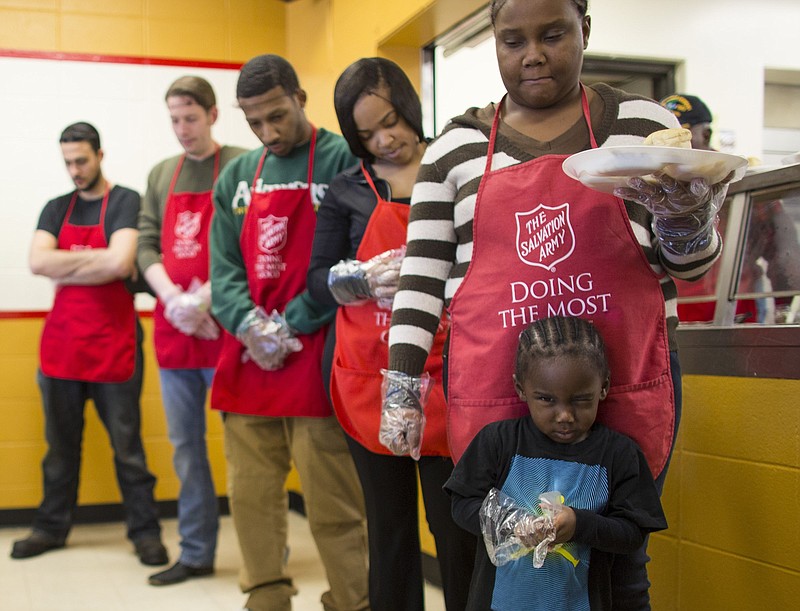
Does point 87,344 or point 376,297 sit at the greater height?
point 376,297

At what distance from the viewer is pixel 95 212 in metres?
4.07

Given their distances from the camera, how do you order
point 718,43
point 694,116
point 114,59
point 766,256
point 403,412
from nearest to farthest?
point 403,412 < point 766,256 < point 694,116 < point 114,59 < point 718,43

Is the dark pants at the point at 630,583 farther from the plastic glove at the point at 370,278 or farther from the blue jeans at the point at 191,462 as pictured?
the blue jeans at the point at 191,462

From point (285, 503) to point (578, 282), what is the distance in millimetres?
1489

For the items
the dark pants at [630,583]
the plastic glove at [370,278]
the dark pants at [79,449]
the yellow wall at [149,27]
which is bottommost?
the dark pants at [79,449]

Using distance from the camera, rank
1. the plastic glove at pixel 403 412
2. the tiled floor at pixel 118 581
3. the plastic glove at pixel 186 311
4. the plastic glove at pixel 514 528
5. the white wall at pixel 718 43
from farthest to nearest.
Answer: the white wall at pixel 718 43 → the plastic glove at pixel 186 311 → the tiled floor at pixel 118 581 → the plastic glove at pixel 403 412 → the plastic glove at pixel 514 528

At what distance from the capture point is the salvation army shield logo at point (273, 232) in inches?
99.5

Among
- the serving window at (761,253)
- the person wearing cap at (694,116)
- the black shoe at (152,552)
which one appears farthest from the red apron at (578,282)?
the black shoe at (152,552)

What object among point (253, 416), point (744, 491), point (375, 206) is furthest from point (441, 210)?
point (253, 416)

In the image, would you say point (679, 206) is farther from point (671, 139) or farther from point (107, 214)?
point (107, 214)

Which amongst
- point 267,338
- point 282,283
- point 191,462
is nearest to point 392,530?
point 267,338

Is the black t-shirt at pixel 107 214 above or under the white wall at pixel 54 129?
under

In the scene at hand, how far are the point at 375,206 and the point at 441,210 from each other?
20.6 inches

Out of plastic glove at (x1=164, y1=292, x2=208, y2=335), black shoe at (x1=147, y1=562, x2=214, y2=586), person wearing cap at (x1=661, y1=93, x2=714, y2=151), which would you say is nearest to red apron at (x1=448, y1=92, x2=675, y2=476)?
person wearing cap at (x1=661, y1=93, x2=714, y2=151)
